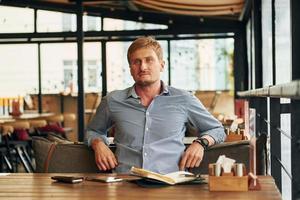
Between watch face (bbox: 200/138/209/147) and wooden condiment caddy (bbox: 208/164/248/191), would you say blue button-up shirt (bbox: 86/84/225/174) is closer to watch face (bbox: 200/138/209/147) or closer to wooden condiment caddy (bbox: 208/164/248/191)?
watch face (bbox: 200/138/209/147)

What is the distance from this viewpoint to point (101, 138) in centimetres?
317

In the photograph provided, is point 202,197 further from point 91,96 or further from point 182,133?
point 91,96

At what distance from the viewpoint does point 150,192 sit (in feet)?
7.23

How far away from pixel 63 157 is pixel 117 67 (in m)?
8.66

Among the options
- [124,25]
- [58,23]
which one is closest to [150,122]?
[124,25]

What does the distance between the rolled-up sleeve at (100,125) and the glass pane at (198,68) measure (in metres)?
8.53

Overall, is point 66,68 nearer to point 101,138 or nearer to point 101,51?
point 101,51

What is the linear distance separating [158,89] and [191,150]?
1.28ft

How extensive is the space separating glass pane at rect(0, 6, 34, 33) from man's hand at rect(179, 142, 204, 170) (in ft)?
30.6

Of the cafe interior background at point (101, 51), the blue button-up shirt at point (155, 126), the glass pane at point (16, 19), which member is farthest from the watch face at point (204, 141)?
the glass pane at point (16, 19)

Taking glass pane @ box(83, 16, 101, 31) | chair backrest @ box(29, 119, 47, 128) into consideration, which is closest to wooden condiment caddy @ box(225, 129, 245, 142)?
chair backrest @ box(29, 119, 47, 128)

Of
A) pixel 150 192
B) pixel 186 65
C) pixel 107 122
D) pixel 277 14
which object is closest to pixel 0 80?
pixel 186 65

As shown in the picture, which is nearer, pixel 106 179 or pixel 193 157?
pixel 106 179

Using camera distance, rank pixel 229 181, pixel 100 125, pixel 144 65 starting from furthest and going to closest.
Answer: pixel 100 125 < pixel 144 65 < pixel 229 181
